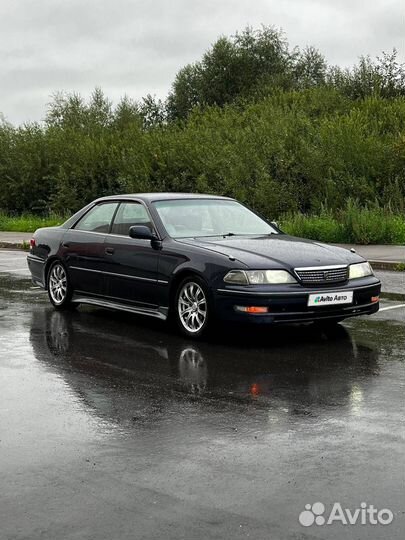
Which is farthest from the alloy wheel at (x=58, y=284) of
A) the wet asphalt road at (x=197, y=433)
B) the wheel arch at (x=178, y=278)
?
the wheel arch at (x=178, y=278)

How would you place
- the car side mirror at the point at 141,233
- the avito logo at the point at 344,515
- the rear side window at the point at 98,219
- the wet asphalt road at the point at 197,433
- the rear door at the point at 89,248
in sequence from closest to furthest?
1. the avito logo at the point at 344,515
2. the wet asphalt road at the point at 197,433
3. the car side mirror at the point at 141,233
4. the rear door at the point at 89,248
5. the rear side window at the point at 98,219

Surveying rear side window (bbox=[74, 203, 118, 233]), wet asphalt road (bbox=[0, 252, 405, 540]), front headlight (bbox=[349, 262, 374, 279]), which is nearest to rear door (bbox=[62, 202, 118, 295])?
rear side window (bbox=[74, 203, 118, 233])

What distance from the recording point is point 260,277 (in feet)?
29.1

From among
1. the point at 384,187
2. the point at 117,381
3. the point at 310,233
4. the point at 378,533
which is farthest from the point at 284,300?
the point at 384,187

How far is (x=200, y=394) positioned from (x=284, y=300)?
6.87 ft

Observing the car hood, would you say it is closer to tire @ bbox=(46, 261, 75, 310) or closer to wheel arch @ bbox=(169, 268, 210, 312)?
wheel arch @ bbox=(169, 268, 210, 312)

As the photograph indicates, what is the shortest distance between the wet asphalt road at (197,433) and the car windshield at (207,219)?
1196 millimetres

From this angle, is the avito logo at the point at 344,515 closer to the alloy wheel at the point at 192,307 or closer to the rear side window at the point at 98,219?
the alloy wheel at the point at 192,307

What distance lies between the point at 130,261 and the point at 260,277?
1896 millimetres

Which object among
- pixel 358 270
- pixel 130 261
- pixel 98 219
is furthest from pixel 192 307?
pixel 98 219

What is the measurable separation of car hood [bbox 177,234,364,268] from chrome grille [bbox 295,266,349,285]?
0.20ft

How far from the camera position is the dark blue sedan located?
350 inches

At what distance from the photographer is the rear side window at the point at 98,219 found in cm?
1100

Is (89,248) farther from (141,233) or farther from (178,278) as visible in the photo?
(178,278)
